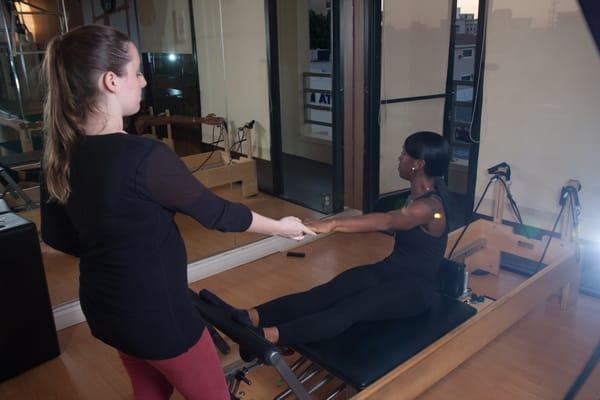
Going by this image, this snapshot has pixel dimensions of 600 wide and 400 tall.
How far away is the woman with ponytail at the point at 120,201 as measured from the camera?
883 millimetres

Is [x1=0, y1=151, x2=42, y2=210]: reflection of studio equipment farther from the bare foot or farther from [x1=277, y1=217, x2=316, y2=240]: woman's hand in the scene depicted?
[x1=277, y1=217, x2=316, y2=240]: woman's hand

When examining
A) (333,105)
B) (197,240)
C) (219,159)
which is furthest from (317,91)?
(197,240)

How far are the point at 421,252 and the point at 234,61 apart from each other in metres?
1.65

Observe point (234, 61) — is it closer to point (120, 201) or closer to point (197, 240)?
point (197, 240)

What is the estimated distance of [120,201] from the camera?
0.88 meters

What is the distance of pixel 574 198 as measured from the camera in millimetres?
2465

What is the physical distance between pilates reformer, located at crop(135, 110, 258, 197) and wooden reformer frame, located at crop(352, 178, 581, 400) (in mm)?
1323

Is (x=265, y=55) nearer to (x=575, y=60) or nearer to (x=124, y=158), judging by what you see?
(x=575, y=60)

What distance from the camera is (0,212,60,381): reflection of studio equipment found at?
1928mm

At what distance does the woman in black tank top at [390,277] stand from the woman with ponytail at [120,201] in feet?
2.02

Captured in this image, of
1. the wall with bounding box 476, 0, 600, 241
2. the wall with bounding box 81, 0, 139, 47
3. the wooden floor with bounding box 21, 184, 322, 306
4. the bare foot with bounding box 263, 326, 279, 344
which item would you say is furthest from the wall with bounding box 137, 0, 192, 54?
the wall with bounding box 476, 0, 600, 241

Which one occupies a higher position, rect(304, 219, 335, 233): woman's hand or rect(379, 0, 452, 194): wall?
rect(379, 0, 452, 194): wall

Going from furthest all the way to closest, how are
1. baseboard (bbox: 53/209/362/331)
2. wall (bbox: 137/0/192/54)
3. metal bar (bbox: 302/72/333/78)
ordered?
metal bar (bbox: 302/72/333/78) < baseboard (bbox: 53/209/362/331) < wall (bbox: 137/0/192/54)

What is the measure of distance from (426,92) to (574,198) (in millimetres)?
1512
